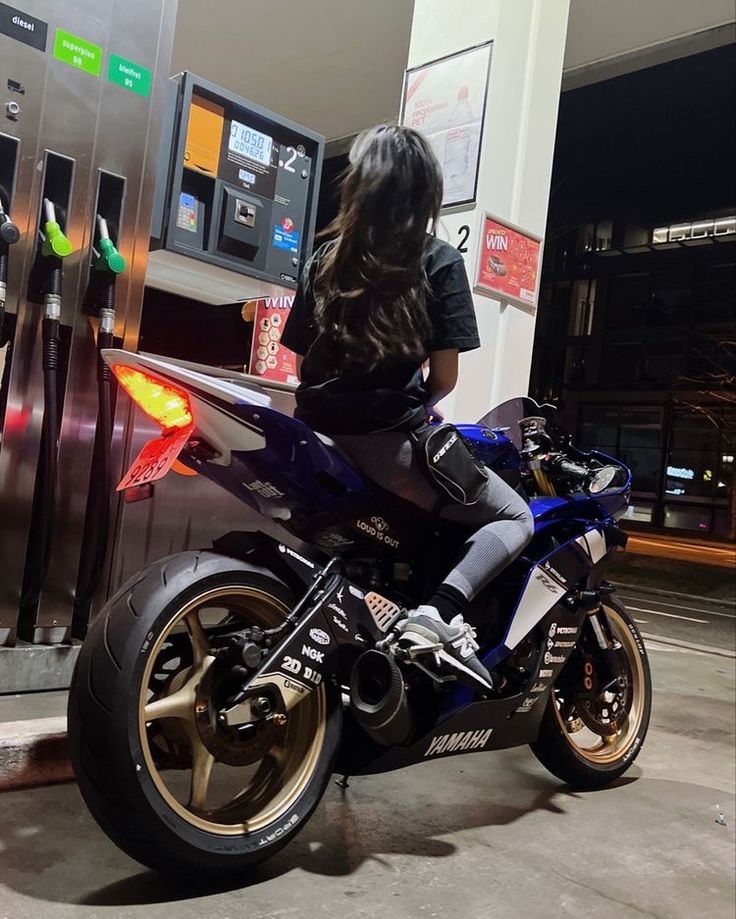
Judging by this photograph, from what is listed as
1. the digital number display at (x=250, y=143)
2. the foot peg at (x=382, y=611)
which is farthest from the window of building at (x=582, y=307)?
the foot peg at (x=382, y=611)

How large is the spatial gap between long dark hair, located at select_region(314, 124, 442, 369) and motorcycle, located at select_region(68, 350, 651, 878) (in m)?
0.30

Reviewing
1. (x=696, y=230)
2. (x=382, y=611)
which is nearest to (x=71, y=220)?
(x=382, y=611)

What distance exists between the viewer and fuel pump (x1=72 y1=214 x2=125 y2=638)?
3.35 meters

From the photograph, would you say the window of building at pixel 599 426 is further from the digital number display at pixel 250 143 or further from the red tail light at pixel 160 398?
the red tail light at pixel 160 398

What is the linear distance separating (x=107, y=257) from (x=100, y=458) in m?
0.81

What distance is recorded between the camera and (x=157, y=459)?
2053mm

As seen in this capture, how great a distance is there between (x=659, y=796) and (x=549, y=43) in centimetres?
389

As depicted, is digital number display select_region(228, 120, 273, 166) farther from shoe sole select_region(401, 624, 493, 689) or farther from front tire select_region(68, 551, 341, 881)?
shoe sole select_region(401, 624, 493, 689)

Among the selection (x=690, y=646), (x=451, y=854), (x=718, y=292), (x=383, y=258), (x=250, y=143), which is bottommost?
(x=690, y=646)

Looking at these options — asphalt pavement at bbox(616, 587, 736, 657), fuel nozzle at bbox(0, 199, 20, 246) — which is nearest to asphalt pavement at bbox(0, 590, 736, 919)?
fuel nozzle at bbox(0, 199, 20, 246)

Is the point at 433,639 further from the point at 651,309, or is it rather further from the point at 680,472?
the point at 651,309

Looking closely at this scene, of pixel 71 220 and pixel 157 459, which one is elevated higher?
pixel 71 220

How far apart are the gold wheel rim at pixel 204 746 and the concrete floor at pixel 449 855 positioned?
0.59ft

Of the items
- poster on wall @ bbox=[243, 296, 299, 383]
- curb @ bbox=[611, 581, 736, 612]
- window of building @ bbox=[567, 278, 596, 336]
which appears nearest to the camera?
poster on wall @ bbox=[243, 296, 299, 383]
